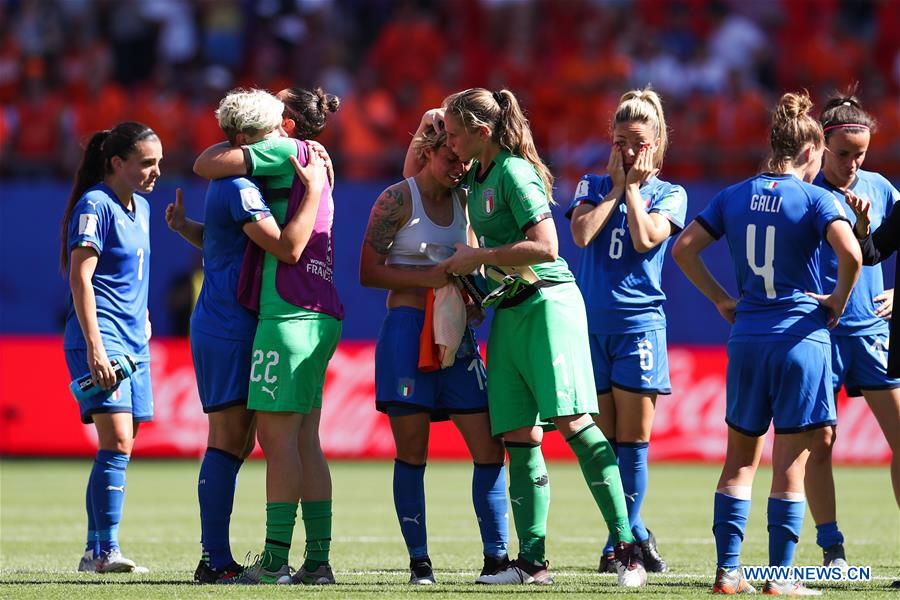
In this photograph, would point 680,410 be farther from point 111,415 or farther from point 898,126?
point 111,415

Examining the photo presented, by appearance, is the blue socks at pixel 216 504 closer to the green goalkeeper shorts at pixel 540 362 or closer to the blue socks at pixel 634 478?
the green goalkeeper shorts at pixel 540 362

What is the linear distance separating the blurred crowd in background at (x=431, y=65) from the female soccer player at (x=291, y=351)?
10366 mm

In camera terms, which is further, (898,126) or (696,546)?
(898,126)

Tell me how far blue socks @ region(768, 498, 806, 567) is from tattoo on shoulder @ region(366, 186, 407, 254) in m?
2.24

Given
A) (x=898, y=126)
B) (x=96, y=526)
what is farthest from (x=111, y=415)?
(x=898, y=126)

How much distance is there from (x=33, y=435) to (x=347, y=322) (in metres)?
4.04

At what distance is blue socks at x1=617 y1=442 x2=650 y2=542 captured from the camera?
289 inches

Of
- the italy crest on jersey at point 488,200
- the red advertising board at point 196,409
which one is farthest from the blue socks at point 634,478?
the red advertising board at point 196,409

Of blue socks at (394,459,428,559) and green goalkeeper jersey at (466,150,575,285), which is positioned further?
blue socks at (394,459,428,559)

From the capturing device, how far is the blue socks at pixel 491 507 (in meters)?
6.80

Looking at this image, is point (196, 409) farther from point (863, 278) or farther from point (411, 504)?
point (863, 278)

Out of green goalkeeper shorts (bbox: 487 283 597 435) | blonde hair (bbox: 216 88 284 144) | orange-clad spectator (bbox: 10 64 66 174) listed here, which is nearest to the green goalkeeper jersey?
green goalkeeper shorts (bbox: 487 283 597 435)

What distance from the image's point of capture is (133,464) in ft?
51.9

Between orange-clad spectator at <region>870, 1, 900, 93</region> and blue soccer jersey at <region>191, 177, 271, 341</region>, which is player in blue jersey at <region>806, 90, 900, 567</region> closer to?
blue soccer jersey at <region>191, 177, 271, 341</region>
